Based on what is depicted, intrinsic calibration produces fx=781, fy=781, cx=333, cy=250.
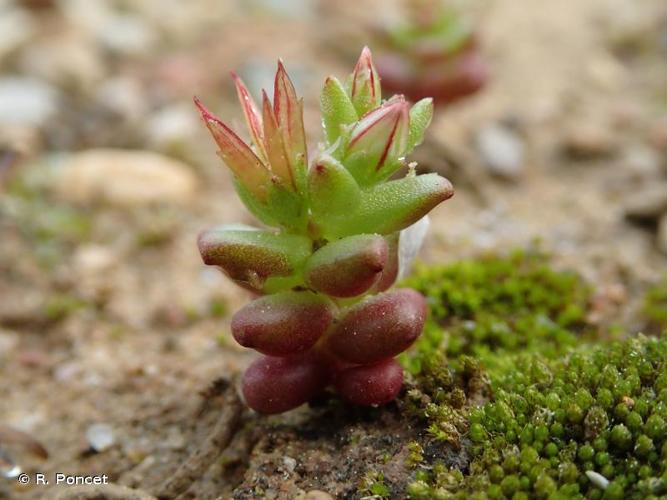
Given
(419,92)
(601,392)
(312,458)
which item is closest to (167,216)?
(419,92)

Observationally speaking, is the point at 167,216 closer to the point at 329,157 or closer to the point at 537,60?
the point at 329,157

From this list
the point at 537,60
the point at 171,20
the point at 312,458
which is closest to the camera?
the point at 312,458

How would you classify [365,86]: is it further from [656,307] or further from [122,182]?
[122,182]

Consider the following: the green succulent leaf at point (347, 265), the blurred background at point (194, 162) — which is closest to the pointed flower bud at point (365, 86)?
the green succulent leaf at point (347, 265)

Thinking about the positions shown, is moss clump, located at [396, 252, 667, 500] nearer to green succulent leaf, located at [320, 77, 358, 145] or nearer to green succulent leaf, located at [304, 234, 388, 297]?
green succulent leaf, located at [304, 234, 388, 297]

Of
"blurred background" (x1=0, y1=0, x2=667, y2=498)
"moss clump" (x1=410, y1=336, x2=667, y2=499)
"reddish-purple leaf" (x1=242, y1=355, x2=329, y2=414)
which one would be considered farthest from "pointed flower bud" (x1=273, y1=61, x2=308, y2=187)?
"blurred background" (x1=0, y1=0, x2=667, y2=498)

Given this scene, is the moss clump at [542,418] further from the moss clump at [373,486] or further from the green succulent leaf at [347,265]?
the green succulent leaf at [347,265]
